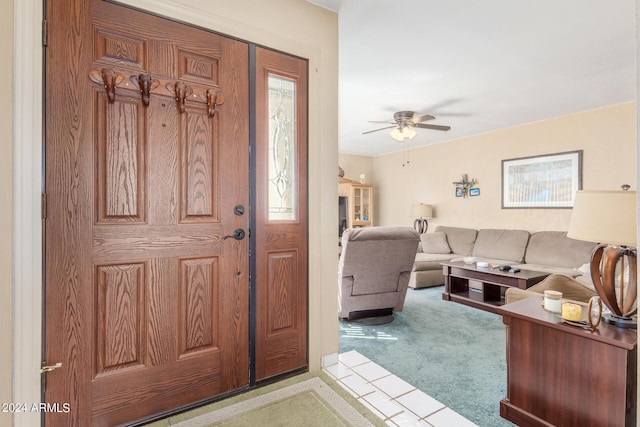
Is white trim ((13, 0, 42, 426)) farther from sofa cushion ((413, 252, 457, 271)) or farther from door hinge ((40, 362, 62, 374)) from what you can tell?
sofa cushion ((413, 252, 457, 271))

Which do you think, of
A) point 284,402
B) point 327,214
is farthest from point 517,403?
point 327,214

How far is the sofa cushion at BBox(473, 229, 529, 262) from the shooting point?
4605 millimetres

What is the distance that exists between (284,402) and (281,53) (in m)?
2.16

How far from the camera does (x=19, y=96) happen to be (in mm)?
1303

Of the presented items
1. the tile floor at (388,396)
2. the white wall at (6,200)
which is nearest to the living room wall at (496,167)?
the tile floor at (388,396)

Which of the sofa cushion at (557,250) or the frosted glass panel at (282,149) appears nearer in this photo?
the frosted glass panel at (282,149)

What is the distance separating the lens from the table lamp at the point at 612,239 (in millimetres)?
1416

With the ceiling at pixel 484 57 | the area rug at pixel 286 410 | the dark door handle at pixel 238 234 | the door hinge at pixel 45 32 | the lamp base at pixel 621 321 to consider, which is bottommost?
the area rug at pixel 286 410

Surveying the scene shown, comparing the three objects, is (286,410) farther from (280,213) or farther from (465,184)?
(465,184)

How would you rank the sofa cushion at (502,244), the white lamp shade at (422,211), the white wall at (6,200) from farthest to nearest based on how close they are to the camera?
the white lamp shade at (422,211), the sofa cushion at (502,244), the white wall at (6,200)

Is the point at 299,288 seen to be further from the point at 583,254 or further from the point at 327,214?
the point at 583,254

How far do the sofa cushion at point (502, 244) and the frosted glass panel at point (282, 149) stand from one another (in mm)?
4066

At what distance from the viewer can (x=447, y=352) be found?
2.59 metres

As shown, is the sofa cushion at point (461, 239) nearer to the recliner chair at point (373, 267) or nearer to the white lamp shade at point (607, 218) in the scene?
the recliner chair at point (373, 267)
